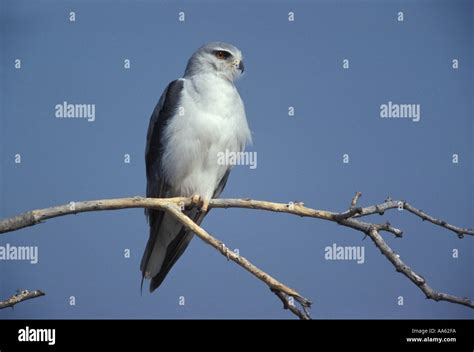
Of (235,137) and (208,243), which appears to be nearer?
(208,243)

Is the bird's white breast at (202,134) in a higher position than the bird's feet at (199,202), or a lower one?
higher

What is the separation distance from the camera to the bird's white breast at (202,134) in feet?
16.8

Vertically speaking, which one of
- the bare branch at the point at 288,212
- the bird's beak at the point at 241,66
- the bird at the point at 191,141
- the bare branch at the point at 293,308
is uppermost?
the bird's beak at the point at 241,66

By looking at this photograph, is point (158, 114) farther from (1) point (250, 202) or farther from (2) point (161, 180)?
(1) point (250, 202)

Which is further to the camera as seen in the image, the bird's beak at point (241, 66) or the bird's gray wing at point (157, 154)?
the bird's beak at point (241, 66)

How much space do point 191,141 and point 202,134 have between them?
0.12 m

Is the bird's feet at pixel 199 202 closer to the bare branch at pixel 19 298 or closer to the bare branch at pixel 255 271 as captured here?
the bare branch at pixel 255 271

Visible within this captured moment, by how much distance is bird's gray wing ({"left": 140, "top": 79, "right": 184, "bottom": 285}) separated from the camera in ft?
17.4

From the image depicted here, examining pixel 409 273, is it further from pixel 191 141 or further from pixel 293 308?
pixel 191 141

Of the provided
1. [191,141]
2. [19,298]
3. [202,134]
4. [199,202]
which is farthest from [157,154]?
[19,298]

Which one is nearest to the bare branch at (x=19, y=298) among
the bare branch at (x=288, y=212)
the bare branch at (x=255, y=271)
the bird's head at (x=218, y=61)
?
the bare branch at (x=288, y=212)

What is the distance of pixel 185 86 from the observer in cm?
534
